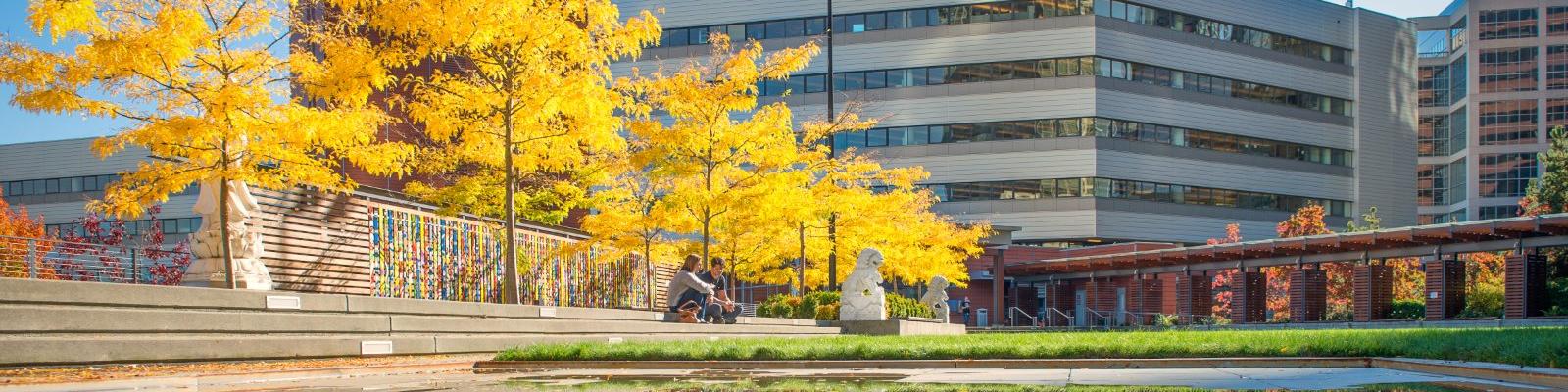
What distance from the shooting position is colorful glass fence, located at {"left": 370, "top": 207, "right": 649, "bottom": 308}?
2022 cm

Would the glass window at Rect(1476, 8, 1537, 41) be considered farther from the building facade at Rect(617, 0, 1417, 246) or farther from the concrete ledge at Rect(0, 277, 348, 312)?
the concrete ledge at Rect(0, 277, 348, 312)

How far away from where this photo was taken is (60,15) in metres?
13.5

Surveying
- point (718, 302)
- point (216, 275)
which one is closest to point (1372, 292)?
point (718, 302)

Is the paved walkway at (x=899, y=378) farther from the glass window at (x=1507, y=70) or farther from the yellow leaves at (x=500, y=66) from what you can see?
the glass window at (x=1507, y=70)

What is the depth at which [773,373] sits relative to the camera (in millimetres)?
11883

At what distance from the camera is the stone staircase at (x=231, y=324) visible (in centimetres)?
901

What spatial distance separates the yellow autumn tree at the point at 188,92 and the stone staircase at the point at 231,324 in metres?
2.53

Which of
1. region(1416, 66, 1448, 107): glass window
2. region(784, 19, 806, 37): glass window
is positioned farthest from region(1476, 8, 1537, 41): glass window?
region(784, 19, 806, 37): glass window

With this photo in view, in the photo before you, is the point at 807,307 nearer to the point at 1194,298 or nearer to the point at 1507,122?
the point at 1194,298

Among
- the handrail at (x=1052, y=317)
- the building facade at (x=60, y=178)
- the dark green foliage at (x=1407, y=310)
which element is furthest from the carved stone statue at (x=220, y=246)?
the building facade at (x=60, y=178)

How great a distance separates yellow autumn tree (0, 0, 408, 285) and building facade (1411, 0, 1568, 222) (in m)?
81.6

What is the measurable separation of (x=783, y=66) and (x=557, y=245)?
581 cm

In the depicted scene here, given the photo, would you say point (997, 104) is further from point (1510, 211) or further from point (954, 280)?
point (1510, 211)

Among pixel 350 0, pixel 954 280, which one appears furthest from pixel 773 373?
pixel 954 280
